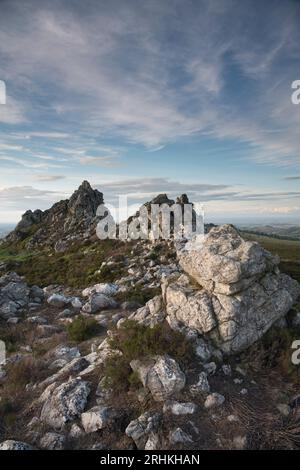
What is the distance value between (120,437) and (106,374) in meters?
1.83

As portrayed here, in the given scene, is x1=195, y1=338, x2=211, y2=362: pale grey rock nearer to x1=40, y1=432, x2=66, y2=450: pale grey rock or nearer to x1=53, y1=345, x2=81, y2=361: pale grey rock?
x1=40, y1=432, x2=66, y2=450: pale grey rock

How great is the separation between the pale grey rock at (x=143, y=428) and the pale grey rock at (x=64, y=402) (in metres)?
1.46

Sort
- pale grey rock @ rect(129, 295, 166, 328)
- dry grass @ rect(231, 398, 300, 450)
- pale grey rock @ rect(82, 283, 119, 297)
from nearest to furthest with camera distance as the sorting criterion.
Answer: dry grass @ rect(231, 398, 300, 450) < pale grey rock @ rect(129, 295, 166, 328) < pale grey rock @ rect(82, 283, 119, 297)

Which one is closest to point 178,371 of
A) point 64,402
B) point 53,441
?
point 64,402

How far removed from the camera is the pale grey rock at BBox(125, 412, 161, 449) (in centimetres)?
664

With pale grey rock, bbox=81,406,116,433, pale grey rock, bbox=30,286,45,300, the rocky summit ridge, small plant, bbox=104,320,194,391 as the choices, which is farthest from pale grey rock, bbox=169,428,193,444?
pale grey rock, bbox=30,286,45,300

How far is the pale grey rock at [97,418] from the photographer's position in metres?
7.01

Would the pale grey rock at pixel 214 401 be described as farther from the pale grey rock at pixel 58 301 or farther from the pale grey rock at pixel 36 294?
the pale grey rock at pixel 36 294

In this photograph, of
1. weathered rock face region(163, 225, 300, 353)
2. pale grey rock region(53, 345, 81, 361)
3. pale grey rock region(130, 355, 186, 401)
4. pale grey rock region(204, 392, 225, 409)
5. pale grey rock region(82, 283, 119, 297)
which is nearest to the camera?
pale grey rock region(204, 392, 225, 409)

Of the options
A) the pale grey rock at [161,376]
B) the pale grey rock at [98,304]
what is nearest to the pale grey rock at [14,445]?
the pale grey rock at [161,376]

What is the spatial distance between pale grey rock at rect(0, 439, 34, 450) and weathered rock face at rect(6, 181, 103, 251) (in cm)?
3804

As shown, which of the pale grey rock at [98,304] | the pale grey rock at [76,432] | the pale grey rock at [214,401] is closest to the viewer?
the pale grey rock at [76,432]

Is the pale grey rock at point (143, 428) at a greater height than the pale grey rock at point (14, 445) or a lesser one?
greater
